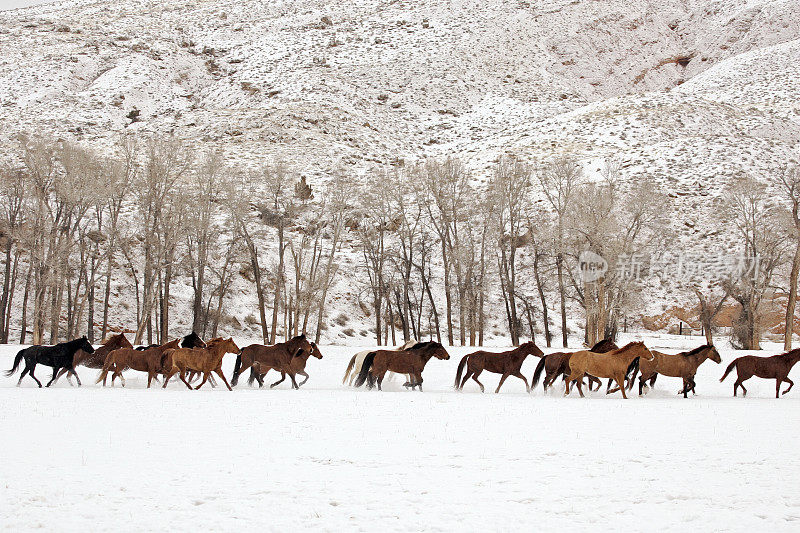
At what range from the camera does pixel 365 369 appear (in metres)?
17.0

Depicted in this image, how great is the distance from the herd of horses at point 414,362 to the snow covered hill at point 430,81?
3618 cm

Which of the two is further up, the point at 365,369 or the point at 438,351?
the point at 438,351

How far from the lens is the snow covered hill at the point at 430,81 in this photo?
63.5 metres

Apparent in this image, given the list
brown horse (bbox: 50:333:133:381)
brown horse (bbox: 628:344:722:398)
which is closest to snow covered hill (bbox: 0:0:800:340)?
brown horse (bbox: 628:344:722:398)

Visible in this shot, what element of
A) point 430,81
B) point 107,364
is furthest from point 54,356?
point 430,81

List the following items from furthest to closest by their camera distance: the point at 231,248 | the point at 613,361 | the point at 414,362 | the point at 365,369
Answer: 1. the point at 231,248
2. the point at 365,369
3. the point at 414,362
4. the point at 613,361

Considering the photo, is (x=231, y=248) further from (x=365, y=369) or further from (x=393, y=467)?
(x=393, y=467)

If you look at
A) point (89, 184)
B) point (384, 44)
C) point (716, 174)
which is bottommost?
point (89, 184)

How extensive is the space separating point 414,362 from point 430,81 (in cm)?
7810

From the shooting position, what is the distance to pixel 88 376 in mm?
19938

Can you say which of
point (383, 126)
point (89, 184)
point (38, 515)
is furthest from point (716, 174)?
point (38, 515)

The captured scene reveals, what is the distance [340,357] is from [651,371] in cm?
1363

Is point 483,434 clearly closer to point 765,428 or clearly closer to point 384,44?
point 765,428

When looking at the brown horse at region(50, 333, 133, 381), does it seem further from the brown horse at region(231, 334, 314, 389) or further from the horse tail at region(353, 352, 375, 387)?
the horse tail at region(353, 352, 375, 387)
